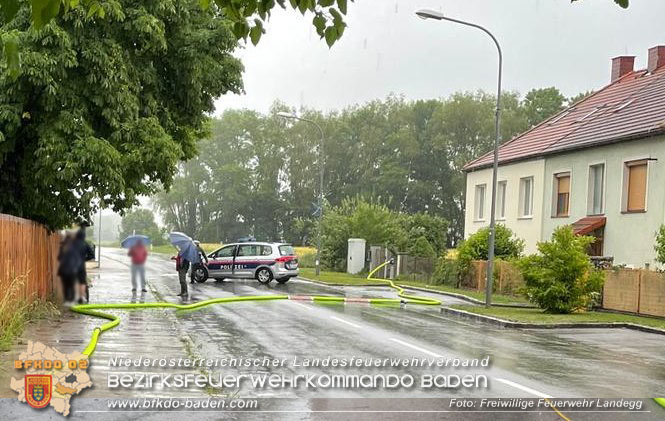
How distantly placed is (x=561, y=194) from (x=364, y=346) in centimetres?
2527

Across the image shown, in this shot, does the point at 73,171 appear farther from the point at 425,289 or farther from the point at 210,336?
the point at 425,289

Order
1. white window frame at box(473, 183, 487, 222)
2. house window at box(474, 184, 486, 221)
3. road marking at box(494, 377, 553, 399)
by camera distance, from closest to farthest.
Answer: road marking at box(494, 377, 553, 399) → white window frame at box(473, 183, 487, 222) → house window at box(474, 184, 486, 221)

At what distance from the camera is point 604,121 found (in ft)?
115

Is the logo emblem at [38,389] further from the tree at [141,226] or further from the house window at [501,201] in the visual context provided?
the house window at [501,201]

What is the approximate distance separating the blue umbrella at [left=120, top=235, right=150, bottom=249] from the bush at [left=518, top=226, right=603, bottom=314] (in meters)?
24.1

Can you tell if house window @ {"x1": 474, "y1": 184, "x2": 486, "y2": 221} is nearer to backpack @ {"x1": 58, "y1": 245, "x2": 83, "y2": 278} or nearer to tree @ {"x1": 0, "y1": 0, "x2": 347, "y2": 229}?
tree @ {"x1": 0, "y1": 0, "x2": 347, "y2": 229}

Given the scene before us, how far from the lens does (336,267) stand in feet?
184

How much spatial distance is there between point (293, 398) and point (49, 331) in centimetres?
596

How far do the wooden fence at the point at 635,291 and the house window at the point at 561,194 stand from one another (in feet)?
31.5

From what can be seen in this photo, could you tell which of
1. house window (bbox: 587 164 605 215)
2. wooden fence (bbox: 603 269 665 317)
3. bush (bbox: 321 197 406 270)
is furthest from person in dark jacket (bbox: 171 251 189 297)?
bush (bbox: 321 197 406 270)

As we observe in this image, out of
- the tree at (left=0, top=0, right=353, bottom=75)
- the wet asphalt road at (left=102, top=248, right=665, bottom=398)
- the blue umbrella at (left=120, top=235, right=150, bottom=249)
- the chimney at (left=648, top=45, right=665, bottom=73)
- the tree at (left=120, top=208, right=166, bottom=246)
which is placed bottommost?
the wet asphalt road at (left=102, top=248, right=665, bottom=398)

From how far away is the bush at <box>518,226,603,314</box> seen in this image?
24500 millimetres

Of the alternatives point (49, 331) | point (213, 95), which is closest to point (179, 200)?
point (49, 331)

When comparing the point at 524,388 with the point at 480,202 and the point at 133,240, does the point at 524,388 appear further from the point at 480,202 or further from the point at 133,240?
the point at 480,202
